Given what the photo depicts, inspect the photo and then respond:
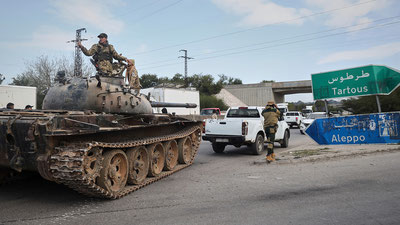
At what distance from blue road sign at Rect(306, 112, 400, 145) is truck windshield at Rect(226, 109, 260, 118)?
2097 millimetres

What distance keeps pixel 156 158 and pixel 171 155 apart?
0.94 metres

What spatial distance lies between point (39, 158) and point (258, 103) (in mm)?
55404

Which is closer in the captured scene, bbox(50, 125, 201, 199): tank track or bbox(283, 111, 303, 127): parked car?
bbox(50, 125, 201, 199): tank track

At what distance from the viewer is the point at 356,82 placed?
448 inches

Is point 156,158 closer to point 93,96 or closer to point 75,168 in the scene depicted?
point 93,96

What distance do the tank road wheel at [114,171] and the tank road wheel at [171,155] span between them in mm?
2000

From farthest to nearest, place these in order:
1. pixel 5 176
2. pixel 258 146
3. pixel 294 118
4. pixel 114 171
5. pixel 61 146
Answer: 1. pixel 294 118
2. pixel 258 146
3. pixel 5 176
4. pixel 114 171
5. pixel 61 146

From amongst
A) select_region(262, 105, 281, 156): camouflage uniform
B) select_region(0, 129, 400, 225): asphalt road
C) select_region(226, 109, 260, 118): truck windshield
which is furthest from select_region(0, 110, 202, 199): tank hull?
select_region(226, 109, 260, 118): truck windshield

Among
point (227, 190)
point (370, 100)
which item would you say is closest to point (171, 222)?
point (227, 190)

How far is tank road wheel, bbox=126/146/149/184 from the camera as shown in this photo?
6.43 m

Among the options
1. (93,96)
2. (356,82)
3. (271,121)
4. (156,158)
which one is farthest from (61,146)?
(356,82)

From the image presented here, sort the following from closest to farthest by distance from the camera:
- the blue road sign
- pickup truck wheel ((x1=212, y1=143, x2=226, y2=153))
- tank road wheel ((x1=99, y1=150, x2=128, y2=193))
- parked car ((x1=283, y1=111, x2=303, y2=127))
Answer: tank road wheel ((x1=99, y1=150, x2=128, y2=193)), the blue road sign, pickup truck wheel ((x1=212, y1=143, x2=226, y2=153)), parked car ((x1=283, y1=111, x2=303, y2=127))

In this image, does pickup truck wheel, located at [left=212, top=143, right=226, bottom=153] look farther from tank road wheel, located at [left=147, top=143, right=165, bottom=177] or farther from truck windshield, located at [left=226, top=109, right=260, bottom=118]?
tank road wheel, located at [left=147, top=143, right=165, bottom=177]

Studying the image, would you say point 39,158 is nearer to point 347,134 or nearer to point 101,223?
point 101,223
